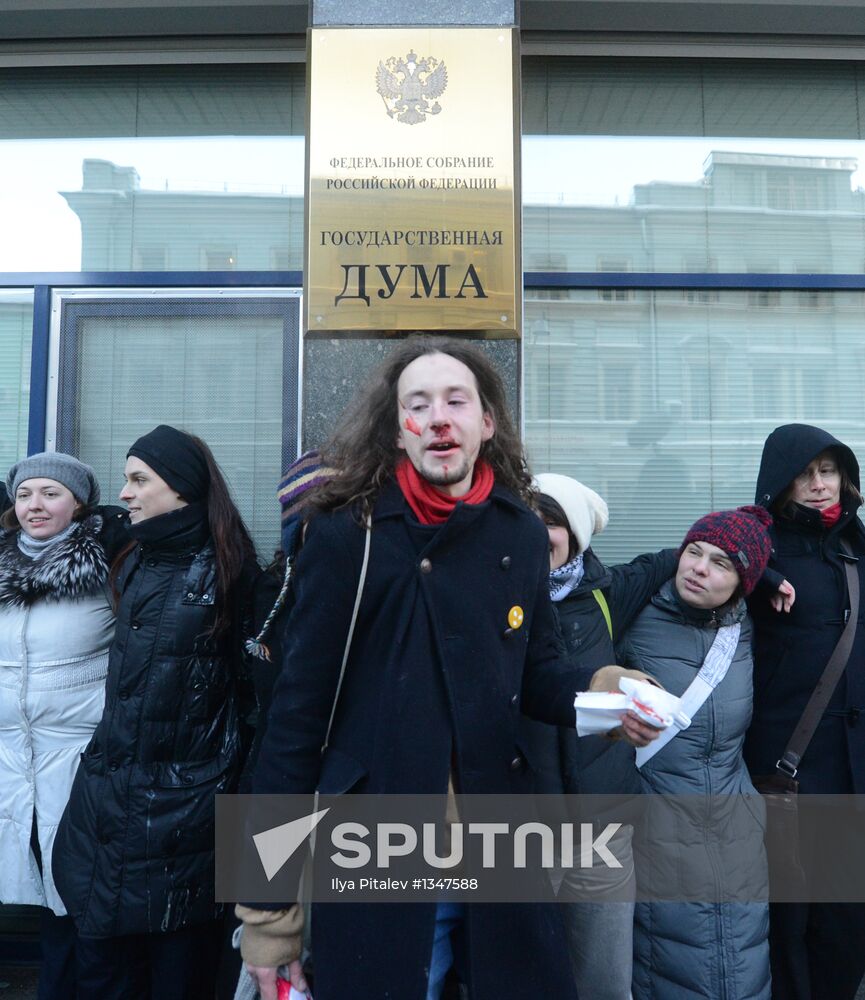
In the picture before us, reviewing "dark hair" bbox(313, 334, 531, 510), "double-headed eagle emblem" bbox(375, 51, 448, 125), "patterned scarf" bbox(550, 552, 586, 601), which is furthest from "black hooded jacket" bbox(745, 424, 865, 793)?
"double-headed eagle emblem" bbox(375, 51, 448, 125)

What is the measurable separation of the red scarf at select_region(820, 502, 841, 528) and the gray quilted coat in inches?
21.5

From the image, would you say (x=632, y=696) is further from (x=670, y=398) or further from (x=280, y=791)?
(x=670, y=398)

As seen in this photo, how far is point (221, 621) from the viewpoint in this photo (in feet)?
8.93

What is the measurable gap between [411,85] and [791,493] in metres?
2.22

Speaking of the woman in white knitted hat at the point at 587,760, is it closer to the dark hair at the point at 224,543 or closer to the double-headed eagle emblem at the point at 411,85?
the dark hair at the point at 224,543

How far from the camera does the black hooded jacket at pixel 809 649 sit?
9.80 ft

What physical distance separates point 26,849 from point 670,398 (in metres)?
3.43

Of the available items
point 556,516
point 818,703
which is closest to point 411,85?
point 556,516

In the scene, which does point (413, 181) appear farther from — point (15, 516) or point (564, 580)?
point (15, 516)

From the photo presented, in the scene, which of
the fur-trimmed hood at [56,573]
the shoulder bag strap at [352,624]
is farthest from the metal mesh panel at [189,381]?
the shoulder bag strap at [352,624]

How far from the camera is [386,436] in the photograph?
2.00 metres

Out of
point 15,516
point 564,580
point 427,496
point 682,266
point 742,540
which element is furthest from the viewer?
point 682,266

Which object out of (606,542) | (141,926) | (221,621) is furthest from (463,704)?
(606,542)

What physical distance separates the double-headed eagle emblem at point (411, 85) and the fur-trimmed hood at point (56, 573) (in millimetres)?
2094
